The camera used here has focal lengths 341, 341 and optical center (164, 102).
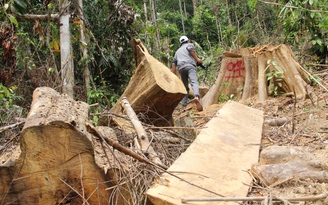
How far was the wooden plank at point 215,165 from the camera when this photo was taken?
7.14 ft

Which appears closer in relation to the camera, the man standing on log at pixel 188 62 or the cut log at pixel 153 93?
the cut log at pixel 153 93

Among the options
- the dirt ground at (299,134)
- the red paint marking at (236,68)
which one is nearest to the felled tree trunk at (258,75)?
the red paint marking at (236,68)

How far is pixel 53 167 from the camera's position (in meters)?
2.29

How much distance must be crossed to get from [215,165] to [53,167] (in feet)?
3.95

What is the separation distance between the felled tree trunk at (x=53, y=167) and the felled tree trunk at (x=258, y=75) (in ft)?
13.0

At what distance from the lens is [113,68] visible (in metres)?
8.87

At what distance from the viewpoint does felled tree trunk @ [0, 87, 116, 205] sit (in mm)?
2178

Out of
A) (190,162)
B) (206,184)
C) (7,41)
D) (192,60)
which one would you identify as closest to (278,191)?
(206,184)

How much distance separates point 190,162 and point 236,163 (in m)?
0.42

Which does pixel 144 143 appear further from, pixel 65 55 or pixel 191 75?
pixel 191 75

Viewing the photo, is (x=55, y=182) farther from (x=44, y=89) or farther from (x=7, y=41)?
(x=7, y=41)

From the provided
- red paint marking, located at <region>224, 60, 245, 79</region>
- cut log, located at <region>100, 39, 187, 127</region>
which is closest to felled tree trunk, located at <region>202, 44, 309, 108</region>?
red paint marking, located at <region>224, 60, 245, 79</region>

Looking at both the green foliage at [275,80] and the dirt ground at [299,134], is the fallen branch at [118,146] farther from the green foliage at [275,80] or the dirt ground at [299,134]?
the green foliage at [275,80]

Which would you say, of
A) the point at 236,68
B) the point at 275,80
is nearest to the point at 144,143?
the point at 275,80
